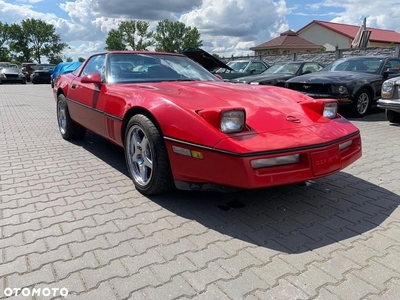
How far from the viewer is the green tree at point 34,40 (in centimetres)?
5700

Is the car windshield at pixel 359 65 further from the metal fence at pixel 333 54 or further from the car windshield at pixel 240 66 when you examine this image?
the metal fence at pixel 333 54

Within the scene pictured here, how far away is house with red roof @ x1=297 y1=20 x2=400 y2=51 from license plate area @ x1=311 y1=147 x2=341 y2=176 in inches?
1773

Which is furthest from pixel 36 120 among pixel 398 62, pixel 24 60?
pixel 24 60

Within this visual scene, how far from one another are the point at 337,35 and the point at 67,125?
47536mm

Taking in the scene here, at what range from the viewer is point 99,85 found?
12.6ft

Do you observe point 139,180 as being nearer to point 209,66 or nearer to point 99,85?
point 99,85

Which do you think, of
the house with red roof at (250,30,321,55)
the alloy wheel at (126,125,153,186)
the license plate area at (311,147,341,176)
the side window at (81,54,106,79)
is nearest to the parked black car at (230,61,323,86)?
the side window at (81,54,106,79)

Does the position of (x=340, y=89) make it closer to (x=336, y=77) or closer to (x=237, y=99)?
(x=336, y=77)

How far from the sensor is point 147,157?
10.0 ft

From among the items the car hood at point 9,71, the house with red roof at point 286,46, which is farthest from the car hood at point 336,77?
the house with red roof at point 286,46

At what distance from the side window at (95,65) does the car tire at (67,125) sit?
25.6 inches

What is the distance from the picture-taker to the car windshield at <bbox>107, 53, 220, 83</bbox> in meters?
3.85

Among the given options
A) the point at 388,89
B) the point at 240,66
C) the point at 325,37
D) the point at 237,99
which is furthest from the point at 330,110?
the point at 325,37

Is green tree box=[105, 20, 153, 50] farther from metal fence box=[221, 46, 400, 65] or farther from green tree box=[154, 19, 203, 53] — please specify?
metal fence box=[221, 46, 400, 65]
